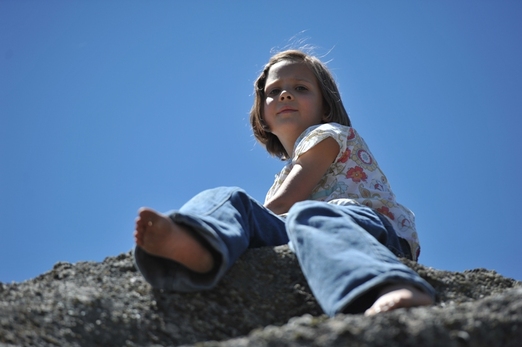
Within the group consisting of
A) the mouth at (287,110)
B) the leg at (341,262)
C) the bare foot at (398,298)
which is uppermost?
the mouth at (287,110)

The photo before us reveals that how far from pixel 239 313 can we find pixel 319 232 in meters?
0.40

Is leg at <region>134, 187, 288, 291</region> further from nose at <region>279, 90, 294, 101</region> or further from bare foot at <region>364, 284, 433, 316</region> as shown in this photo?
nose at <region>279, 90, 294, 101</region>

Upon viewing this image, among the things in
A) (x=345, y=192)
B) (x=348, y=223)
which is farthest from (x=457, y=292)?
(x=345, y=192)

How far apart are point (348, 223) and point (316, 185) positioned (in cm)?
120

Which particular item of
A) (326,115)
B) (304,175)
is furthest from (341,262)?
(326,115)

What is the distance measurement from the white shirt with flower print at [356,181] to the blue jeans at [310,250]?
0.61 meters

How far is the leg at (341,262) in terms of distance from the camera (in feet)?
6.63

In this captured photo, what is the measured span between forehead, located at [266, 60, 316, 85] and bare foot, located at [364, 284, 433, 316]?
274cm

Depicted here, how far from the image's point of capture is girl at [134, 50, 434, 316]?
2059 millimetres

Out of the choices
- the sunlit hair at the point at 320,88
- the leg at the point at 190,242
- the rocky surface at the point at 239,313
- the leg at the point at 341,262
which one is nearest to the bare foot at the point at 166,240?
the leg at the point at 190,242

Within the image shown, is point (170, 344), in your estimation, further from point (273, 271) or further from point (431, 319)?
point (431, 319)

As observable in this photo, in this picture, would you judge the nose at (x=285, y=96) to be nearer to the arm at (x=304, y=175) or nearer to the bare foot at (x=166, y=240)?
the arm at (x=304, y=175)

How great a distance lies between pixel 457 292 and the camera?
263cm

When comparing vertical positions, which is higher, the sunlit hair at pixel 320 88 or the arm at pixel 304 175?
the sunlit hair at pixel 320 88
